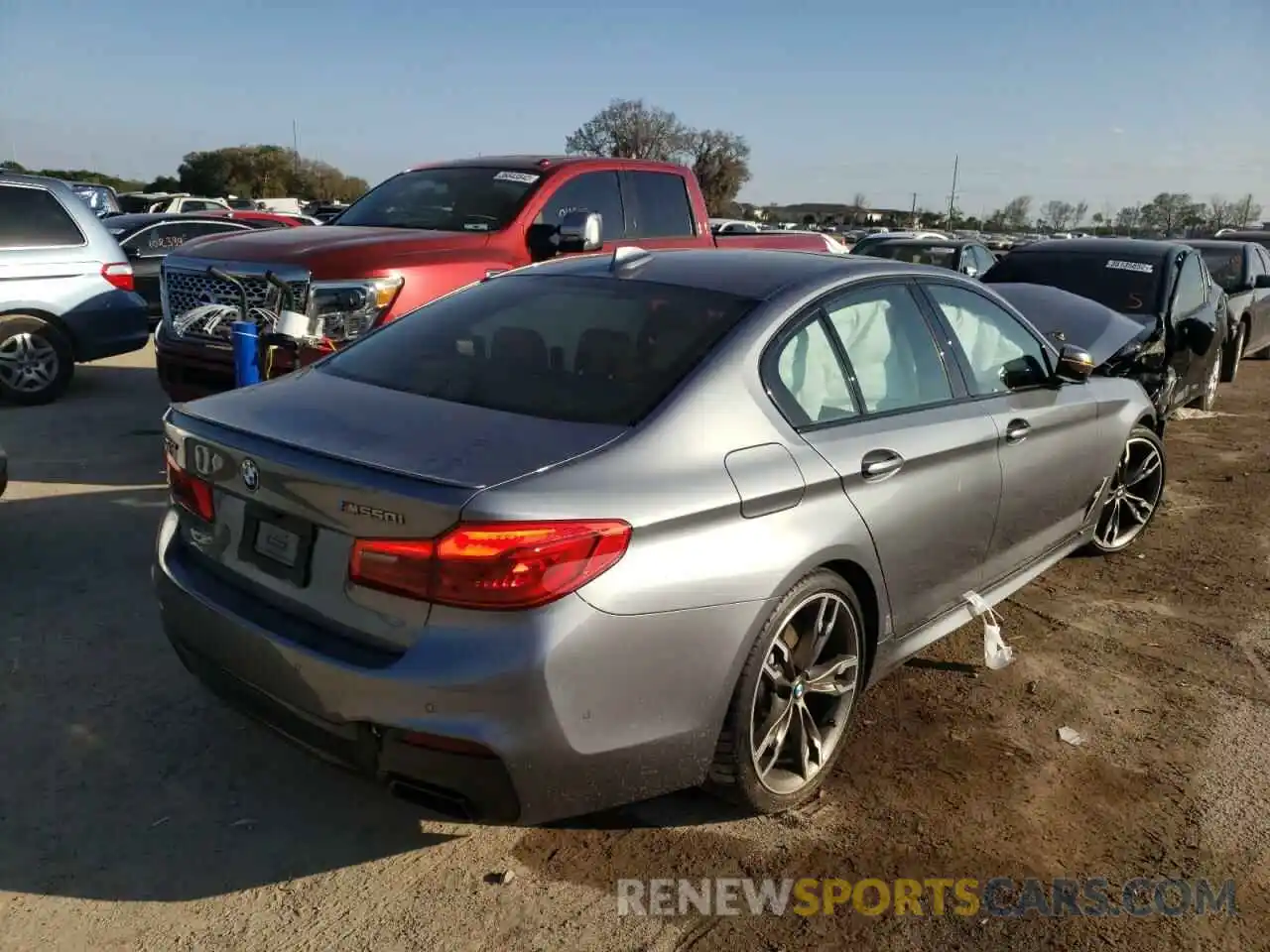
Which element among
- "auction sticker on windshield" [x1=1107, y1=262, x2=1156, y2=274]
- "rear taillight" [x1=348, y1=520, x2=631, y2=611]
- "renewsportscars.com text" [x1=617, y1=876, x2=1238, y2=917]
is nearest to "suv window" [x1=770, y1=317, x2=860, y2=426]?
"rear taillight" [x1=348, y1=520, x2=631, y2=611]

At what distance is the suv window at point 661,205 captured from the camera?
743cm

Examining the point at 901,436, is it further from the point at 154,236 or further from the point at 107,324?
the point at 154,236

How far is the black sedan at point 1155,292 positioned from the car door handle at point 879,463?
4851 mm

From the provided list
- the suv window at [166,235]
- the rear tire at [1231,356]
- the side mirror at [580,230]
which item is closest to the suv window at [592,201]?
the side mirror at [580,230]

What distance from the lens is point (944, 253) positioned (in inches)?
525

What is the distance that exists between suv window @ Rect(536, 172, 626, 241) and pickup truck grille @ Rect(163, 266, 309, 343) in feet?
5.81

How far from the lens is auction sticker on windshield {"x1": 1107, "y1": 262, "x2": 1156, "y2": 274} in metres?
8.31

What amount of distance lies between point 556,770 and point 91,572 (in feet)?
10.5

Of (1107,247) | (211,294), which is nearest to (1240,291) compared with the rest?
(1107,247)

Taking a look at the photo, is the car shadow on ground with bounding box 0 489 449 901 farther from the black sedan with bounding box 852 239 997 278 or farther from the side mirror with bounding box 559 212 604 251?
the black sedan with bounding box 852 239 997 278

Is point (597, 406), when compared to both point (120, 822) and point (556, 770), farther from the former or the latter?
point (120, 822)

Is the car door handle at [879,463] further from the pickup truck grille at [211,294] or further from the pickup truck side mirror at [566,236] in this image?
the pickup truck grille at [211,294]

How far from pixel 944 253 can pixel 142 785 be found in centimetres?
1234

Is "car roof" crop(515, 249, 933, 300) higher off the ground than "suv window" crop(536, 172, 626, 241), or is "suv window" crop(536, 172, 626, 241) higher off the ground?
"suv window" crop(536, 172, 626, 241)
